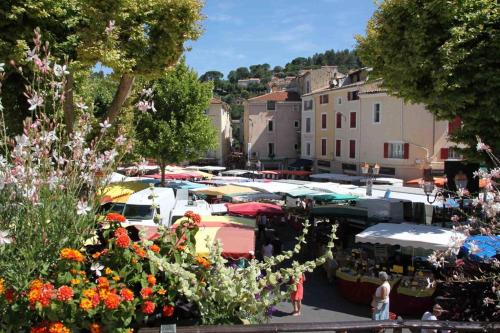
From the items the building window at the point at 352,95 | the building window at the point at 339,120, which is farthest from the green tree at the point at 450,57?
the building window at the point at 339,120

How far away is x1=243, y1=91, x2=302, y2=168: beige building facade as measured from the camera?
175 ft

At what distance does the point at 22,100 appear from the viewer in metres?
10.8

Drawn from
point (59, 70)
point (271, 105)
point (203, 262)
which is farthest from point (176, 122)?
point (271, 105)

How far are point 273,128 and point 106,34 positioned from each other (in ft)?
149

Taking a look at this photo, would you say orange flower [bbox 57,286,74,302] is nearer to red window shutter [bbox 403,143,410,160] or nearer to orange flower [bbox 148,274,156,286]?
orange flower [bbox 148,274,156,286]

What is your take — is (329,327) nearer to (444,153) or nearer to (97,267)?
(97,267)

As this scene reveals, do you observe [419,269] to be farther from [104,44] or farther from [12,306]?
[12,306]

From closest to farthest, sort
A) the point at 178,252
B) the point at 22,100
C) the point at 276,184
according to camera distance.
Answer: the point at 178,252 → the point at 22,100 → the point at 276,184

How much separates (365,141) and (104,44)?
1265 inches

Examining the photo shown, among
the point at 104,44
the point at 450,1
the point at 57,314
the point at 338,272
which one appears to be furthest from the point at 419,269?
the point at 57,314

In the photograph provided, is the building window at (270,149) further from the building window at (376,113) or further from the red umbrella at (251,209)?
the red umbrella at (251,209)

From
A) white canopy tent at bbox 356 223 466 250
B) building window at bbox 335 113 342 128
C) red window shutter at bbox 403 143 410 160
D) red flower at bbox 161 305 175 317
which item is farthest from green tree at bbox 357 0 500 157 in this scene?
building window at bbox 335 113 342 128

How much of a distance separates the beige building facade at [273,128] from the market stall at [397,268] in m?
40.6

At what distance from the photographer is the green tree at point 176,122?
86.0ft
